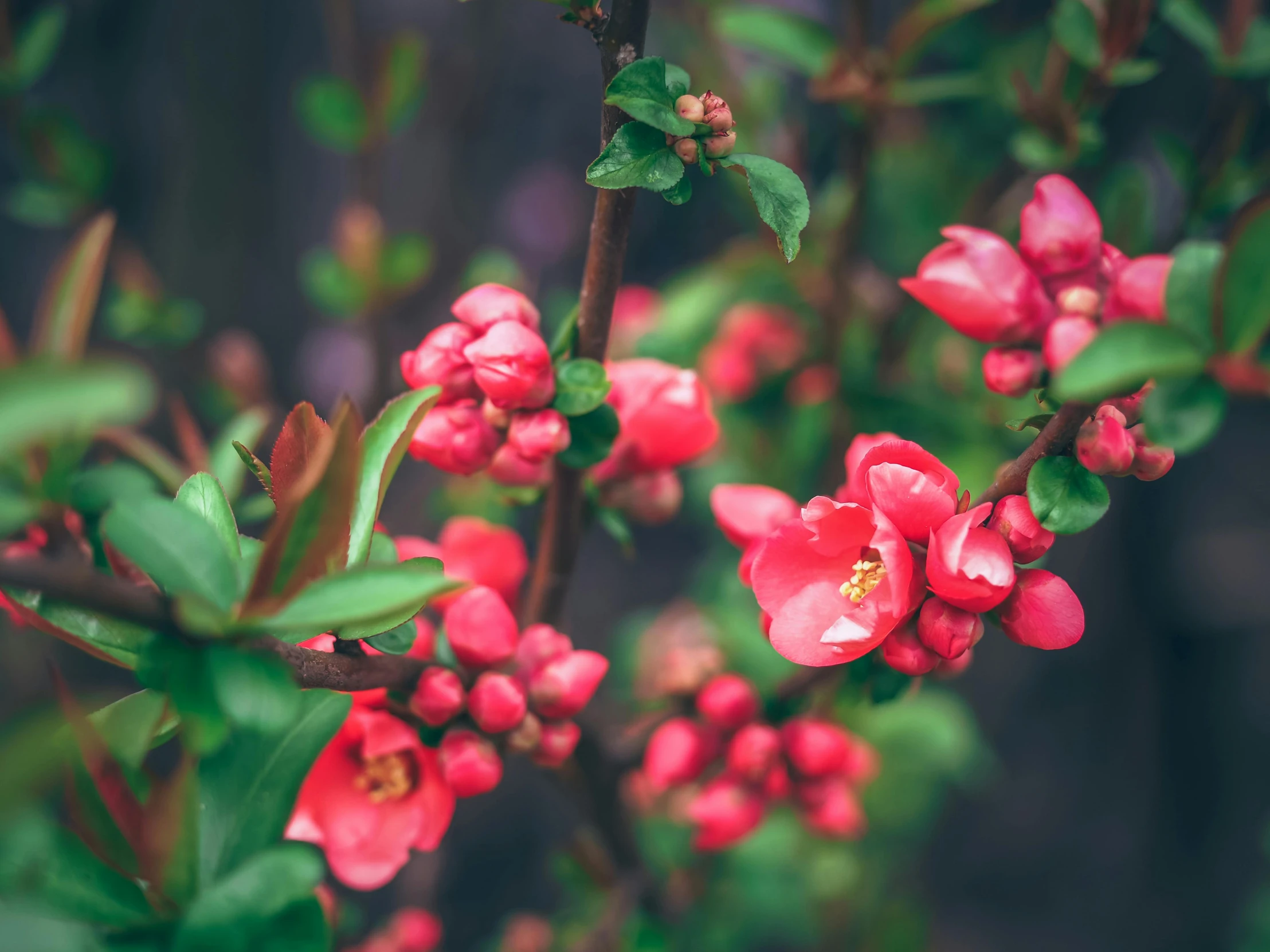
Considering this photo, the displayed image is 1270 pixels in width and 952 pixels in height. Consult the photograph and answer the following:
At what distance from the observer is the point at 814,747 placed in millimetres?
839

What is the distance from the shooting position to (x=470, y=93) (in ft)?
5.27

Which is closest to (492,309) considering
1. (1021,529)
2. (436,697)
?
(436,697)

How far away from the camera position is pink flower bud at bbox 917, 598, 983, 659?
515mm

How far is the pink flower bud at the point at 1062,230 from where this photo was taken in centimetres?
54

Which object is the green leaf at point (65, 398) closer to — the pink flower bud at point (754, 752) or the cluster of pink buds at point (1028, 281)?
the cluster of pink buds at point (1028, 281)

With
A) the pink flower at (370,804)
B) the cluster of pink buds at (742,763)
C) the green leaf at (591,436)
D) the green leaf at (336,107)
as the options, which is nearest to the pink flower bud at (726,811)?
the cluster of pink buds at (742,763)

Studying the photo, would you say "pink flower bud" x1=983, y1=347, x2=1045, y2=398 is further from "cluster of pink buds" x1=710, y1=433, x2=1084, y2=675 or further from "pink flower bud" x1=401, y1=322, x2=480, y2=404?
"pink flower bud" x1=401, y1=322, x2=480, y2=404

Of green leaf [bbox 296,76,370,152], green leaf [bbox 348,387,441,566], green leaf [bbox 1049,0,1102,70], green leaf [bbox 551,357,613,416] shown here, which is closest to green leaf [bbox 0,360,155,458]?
green leaf [bbox 348,387,441,566]

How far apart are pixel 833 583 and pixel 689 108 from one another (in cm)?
32

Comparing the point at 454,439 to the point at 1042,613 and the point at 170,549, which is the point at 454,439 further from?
the point at 1042,613

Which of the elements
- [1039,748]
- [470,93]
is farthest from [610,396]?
[1039,748]

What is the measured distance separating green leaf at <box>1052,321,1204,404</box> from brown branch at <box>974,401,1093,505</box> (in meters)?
0.06

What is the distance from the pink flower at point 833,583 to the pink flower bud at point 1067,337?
0.14 m

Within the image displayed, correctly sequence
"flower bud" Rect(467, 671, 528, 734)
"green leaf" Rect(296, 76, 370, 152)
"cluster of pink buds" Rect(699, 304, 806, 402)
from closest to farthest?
"flower bud" Rect(467, 671, 528, 734), "green leaf" Rect(296, 76, 370, 152), "cluster of pink buds" Rect(699, 304, 806, 402)
